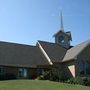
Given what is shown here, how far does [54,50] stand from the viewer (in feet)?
160

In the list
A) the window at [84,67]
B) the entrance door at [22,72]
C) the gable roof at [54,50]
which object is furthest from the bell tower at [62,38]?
the entrance door at [22,72]

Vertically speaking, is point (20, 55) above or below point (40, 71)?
above

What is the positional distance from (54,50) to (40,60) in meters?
4.22

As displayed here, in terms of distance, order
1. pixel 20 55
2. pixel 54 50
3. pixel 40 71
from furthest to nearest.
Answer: pixel 54 50
pixel 20 55
pixel 40 71

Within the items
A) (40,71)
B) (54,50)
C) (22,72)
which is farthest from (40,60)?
(54,50)

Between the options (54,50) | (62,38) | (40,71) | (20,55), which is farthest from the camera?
(62,38)

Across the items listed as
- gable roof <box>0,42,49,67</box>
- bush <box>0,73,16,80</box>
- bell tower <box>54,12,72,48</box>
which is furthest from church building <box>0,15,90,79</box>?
bell tower <box>54,12,72,48</box>

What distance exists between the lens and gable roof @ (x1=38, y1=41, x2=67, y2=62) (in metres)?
45.6

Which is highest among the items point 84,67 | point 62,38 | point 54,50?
point 62,38

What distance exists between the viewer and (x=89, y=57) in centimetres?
4388

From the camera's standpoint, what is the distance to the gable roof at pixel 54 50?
45634 mm

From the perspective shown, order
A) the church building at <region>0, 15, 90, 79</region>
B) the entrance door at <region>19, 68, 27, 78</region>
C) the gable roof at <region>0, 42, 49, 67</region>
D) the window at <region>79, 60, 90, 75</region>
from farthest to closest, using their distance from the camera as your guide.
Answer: the entrance door at <region>19, 68, 27, 78</region>, the window at <region>79, 60, 90, 75</region>, the gable roof at <region>0, 42, 49, 67</region>, the church building at <region>0, 15, 90, 79</region>

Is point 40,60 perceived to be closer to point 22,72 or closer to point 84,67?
point 22,72

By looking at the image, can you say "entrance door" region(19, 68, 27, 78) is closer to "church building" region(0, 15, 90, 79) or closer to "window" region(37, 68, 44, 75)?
"church building" region(0, 15, 90, 79)
